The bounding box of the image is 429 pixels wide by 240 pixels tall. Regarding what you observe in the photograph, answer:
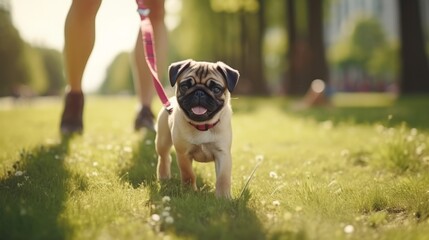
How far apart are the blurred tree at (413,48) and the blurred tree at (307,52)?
3827mm

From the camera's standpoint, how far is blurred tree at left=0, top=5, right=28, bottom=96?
50188mm

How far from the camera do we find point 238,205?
11.0 ft

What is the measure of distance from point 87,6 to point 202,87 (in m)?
2.76

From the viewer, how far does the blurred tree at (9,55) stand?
165 ft

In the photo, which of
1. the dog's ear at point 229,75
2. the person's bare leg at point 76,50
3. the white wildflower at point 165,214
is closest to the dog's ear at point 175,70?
the dog's ear at point 229,75

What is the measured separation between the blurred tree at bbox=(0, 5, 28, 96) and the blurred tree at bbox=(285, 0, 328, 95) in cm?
3353

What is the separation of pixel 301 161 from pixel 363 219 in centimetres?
244

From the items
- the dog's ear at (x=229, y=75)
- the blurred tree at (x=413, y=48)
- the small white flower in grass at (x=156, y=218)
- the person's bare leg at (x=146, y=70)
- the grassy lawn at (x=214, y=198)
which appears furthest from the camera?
the blurred tree at (x=413, y=48)

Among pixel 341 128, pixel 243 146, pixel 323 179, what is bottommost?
pixel 341 128

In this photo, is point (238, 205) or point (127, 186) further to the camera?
point (127, 186)

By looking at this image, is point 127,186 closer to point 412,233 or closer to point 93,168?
point 93,168

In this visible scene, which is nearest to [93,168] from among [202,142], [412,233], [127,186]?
[127,186]

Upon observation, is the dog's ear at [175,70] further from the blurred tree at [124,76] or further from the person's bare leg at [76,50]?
the blurred tree at [124,76]

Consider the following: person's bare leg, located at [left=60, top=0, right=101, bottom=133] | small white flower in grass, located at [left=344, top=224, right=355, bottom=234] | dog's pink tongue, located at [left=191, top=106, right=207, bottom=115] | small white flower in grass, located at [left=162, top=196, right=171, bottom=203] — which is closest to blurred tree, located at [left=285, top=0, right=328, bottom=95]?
person's bare leg, located at [left=60, top=0, right=101, bottom=133]
